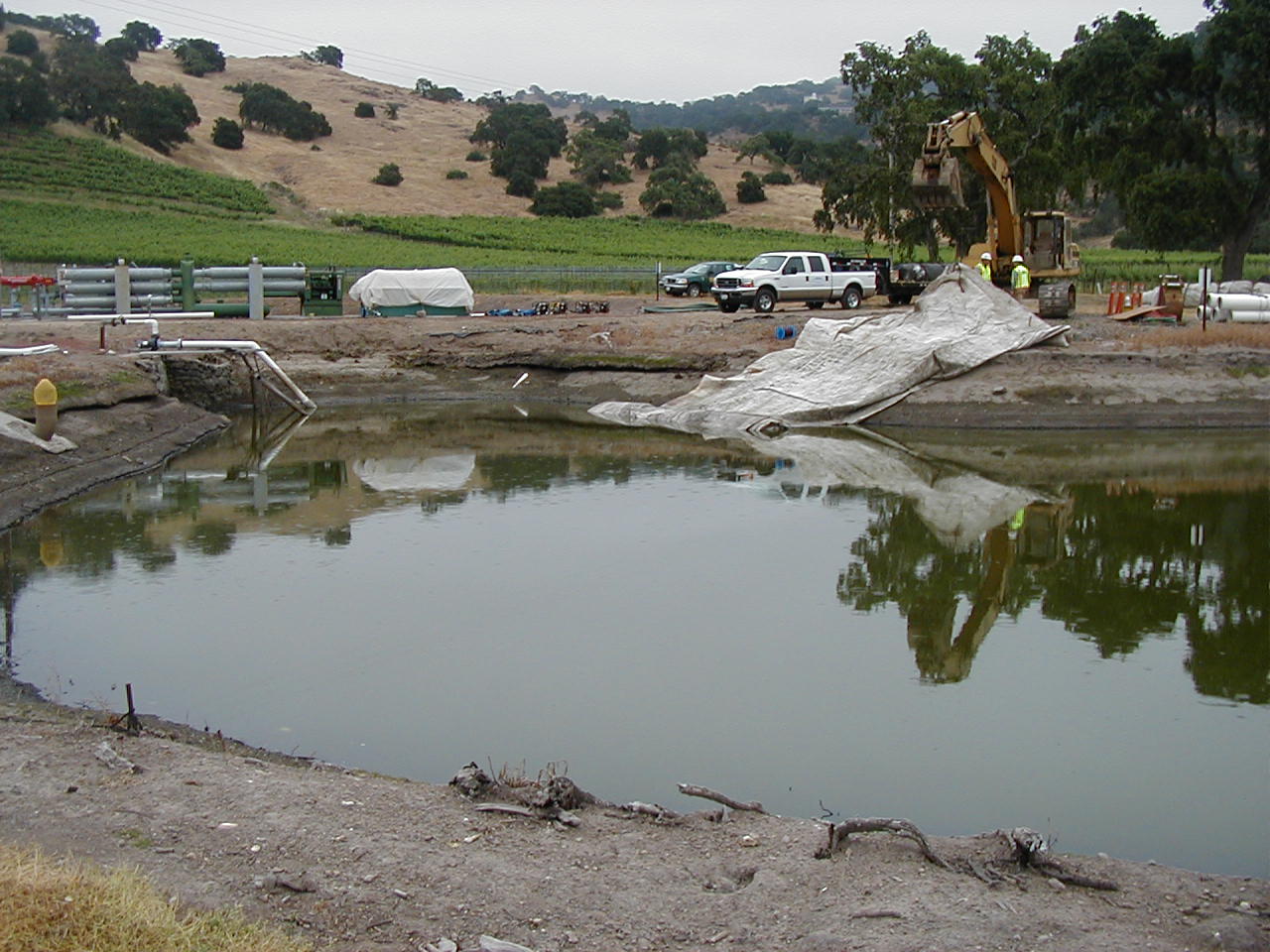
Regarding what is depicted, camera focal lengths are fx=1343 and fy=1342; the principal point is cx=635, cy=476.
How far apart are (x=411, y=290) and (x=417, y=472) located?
15.4 m

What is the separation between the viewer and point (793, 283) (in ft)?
116

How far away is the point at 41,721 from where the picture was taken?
A: 9336mm

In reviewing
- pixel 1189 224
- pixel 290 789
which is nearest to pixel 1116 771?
pixel 290 789

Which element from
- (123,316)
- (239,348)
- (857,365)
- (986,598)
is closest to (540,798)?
(986,598)

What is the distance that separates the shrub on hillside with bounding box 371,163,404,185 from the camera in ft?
283

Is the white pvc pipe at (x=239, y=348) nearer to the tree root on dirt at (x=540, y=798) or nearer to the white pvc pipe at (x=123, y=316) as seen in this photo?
the white pvc pipe at (x=123, y=316)

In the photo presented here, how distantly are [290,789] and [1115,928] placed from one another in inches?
182

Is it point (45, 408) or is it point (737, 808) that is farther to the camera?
point (45, 408)

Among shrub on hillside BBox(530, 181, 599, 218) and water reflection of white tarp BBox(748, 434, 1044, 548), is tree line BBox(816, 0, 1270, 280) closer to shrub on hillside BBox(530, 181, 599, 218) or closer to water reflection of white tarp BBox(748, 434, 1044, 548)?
water reflection of white tarp BBox(748, 434, 1044, 548)

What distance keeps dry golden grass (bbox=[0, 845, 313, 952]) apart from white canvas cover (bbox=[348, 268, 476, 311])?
31.5 m

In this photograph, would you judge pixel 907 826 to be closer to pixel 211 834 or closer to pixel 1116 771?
pixel 1116 771

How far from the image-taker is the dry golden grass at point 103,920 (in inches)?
208

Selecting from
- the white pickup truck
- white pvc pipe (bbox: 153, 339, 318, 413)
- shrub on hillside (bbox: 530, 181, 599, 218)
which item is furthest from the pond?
shrub on hillside (bbox: 530, 181, 599, 218)

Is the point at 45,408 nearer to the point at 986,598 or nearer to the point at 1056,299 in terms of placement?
the point at 986,598
